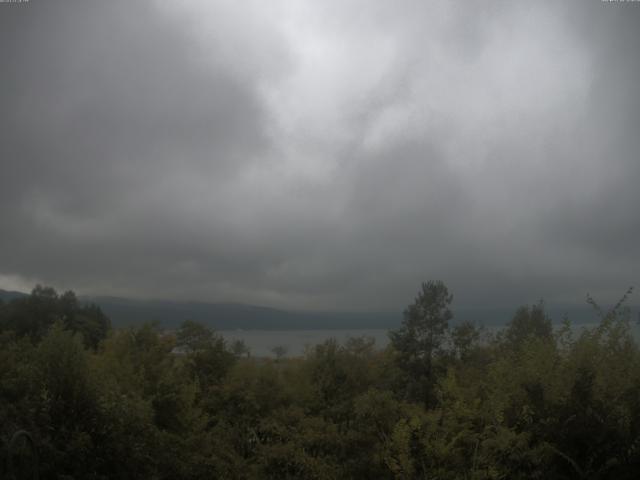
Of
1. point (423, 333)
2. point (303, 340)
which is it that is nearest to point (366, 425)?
point (423, 333)

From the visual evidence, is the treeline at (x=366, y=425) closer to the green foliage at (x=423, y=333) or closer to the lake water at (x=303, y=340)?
the green foliage at (x=423, y=333)

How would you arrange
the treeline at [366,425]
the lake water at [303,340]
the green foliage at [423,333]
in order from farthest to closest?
the lake water at [303,340], the green foliage at [423,333], the treeline at [366,425]

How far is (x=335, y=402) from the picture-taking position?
95.1 ft

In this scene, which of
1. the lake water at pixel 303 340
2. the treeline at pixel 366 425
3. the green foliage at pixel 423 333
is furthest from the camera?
the lake water at pixel 303 340

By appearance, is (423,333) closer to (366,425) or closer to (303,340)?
(303,340)

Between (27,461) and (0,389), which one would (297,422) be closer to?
(0,389)

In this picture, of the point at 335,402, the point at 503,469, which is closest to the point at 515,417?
the point at 503,469

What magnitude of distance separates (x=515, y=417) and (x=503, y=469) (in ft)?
5.55

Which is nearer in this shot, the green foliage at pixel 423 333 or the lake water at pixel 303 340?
the green foliage at pixel 423 333

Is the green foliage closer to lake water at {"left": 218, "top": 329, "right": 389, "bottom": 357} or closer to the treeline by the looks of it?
lake water at {"left": 218, "top": 329, "right": 389, "bottom": 357}

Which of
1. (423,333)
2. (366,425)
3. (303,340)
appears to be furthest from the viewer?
(303,340)

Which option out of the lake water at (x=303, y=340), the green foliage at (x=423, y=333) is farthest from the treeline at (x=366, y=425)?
the lake water at (x=303, y=340)

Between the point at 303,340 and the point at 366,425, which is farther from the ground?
the point at 303,340

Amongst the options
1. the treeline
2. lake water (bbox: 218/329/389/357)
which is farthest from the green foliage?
the treeline
